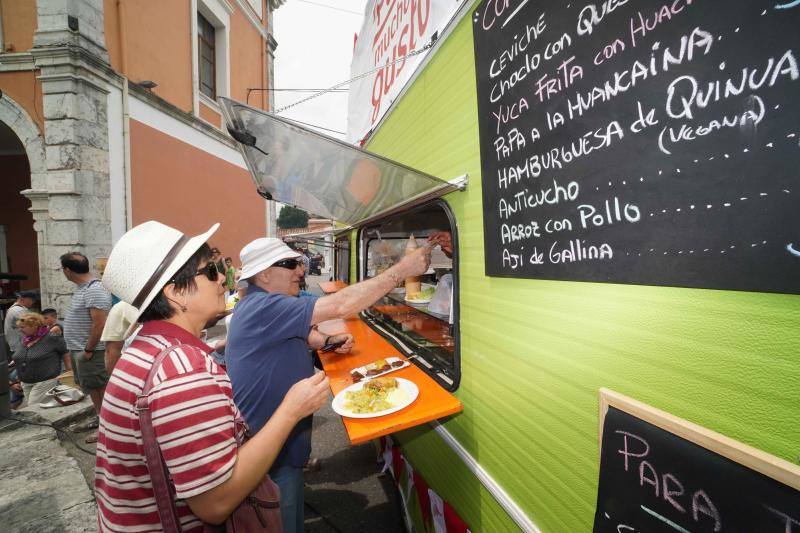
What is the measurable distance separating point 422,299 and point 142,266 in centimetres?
216

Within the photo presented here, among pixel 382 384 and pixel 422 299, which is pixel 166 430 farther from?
pixel 422 299

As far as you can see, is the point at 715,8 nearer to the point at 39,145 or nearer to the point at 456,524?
the point at 456,524

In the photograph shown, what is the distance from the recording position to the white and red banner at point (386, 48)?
2.14 m

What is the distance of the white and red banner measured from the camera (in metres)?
2.14

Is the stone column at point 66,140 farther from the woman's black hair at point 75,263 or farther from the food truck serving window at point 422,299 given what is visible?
the food truck serving window at point 422,299

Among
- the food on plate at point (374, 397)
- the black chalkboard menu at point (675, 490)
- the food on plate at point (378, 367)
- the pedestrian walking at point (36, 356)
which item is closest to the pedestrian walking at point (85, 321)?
the pedestrian walking at point (36, 356)

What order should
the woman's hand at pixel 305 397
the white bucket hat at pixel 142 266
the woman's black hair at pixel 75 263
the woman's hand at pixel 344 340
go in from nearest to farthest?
the white bucket hat at pixel 142 266
the woman's hand at pixel 305 397
the woman's hand at pixel 344 340
the woman's black hair at pixel 75 263

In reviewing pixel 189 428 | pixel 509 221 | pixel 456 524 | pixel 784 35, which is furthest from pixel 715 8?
pixel 456 524

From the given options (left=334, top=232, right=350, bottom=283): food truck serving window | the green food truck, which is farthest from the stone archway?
the green food truck

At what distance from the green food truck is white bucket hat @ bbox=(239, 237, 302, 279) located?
0.95 metres

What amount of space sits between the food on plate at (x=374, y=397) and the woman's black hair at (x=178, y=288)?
103 centimetres

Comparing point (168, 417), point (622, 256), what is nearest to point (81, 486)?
point (168, 417)

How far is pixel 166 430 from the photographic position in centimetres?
107

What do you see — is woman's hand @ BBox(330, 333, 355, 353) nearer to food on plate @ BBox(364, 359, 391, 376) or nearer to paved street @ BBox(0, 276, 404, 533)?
food on plate @ BBox(364, 359, 391, 376)
